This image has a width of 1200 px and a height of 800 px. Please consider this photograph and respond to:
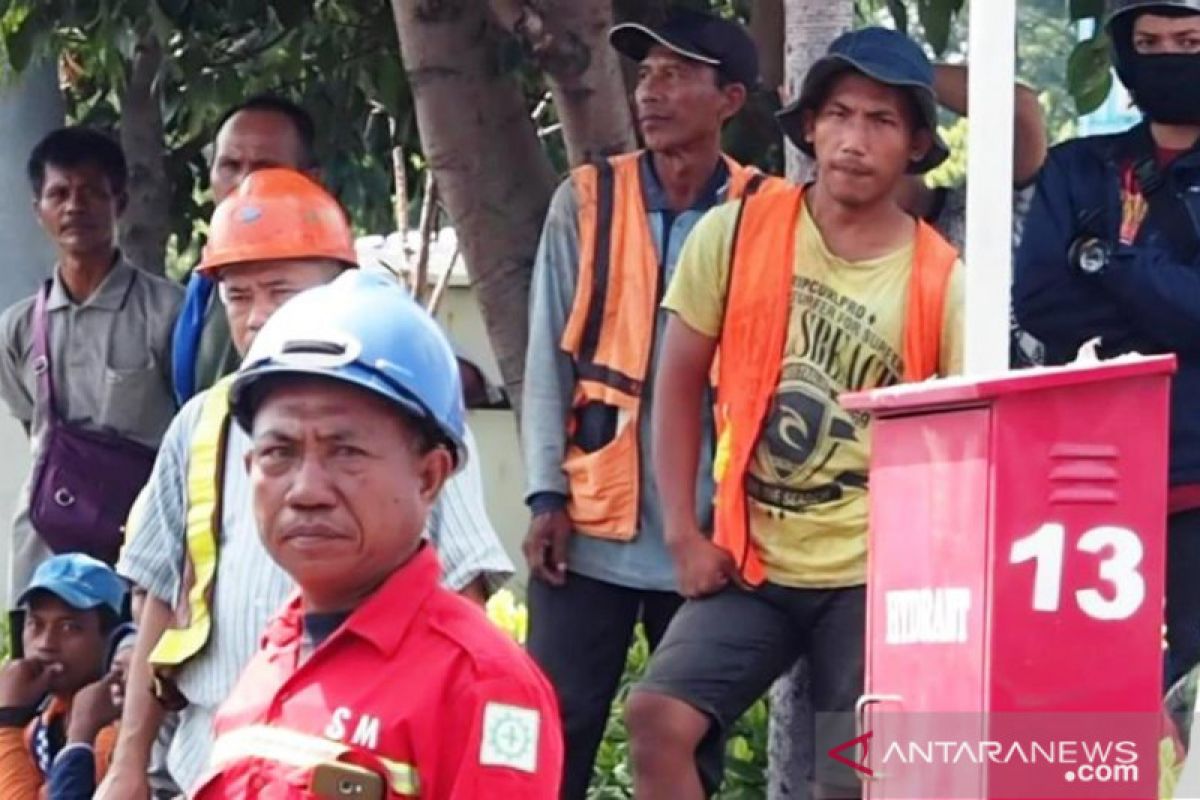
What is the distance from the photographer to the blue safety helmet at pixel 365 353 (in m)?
3.92

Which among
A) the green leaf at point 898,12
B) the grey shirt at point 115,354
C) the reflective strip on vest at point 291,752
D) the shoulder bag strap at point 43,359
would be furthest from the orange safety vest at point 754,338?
the green leaf at point 898,12

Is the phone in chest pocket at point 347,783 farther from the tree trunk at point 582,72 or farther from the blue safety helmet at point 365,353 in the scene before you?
the tree trunk at point 582,72

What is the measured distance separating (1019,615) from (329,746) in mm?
1271

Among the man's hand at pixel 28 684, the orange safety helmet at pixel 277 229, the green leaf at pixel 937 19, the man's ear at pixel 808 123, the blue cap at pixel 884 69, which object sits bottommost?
the man's hand at pixel 28 684

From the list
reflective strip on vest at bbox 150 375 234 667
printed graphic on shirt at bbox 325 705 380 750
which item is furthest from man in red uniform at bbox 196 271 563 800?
reflective strip on vest at bbox 150 375 234 667

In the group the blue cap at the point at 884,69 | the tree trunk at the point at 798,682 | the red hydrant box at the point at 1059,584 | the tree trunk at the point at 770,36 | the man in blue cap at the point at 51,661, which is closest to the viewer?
the red hydrant box at the point at 1059,584

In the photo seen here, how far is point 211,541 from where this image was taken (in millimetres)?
5359

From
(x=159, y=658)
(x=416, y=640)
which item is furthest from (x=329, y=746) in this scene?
(x=159, y=658)

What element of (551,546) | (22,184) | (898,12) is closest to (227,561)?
(551,546)

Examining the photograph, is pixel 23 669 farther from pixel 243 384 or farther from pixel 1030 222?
pixel 243 384

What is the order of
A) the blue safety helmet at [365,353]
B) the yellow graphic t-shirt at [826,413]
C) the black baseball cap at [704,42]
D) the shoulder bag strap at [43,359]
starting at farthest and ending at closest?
1. the shoulder bag strap at [43,359]
2. the black baseball cap at [704,42]
3. the yellow graphic t-shirt at [826,413]
4. the blue safety helmet at [365,353]

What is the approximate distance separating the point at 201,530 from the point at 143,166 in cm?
463

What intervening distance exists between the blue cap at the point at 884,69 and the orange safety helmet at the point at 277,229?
1086mm

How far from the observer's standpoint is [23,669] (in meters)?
7.67
